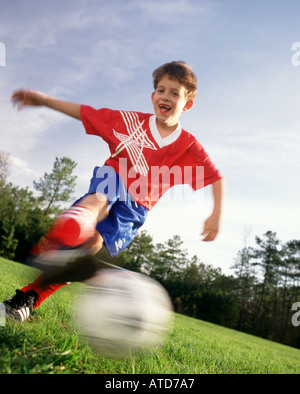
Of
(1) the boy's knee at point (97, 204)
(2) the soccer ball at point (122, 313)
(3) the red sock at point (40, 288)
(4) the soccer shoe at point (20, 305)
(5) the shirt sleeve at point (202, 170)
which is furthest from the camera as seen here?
(5) the shirt sleeve at point (202, 170)

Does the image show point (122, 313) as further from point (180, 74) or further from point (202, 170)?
point (180, 74)

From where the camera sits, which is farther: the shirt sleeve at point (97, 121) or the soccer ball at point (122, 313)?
the shirt sleeve at point (97, 121)

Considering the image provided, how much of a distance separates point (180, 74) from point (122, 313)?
223 centimetres

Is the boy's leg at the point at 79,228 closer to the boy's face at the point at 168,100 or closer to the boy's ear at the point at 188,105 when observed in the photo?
the boy's face at the point at 168,100

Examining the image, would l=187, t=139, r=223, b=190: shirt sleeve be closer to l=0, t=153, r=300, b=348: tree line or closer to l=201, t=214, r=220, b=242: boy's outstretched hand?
l=201, t=214, r=220, b=242: boy's outstretched hand

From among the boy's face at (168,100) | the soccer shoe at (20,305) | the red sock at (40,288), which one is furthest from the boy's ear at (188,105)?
the soccer shoe at (20,305)

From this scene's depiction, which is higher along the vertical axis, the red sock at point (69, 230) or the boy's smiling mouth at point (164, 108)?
the boy's smiling mouth at point (164, 108)

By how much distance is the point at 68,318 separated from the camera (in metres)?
3.20

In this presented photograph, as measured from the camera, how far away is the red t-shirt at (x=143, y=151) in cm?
275

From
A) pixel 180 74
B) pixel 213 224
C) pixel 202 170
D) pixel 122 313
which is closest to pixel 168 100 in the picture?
pixel 180 74

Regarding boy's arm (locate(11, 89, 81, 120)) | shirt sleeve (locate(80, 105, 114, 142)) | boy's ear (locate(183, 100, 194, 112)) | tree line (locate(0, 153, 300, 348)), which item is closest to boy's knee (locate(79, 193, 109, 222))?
shirt sleeve (locate(80, 105, 114, 142))

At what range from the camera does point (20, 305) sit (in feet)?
8.62

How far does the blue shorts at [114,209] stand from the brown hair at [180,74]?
1092 millimetres
